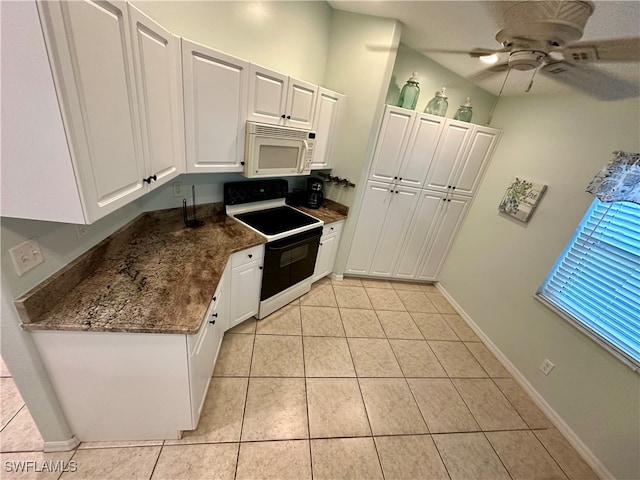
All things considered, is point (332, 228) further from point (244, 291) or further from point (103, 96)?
point (103, 96)

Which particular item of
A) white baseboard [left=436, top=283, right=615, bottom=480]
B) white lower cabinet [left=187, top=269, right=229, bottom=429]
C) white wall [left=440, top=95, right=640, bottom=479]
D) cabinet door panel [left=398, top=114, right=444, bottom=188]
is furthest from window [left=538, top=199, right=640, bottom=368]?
white lower cabinet [left=187, top=269, right=229, bottom=429]

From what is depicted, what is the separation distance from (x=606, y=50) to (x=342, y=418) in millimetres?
2670

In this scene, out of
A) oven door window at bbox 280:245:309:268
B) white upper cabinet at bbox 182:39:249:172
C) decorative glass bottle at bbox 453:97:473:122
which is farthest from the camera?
decorative glass bottle at bbox 453:97:473:122

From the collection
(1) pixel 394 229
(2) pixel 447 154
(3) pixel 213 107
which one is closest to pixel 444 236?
(1) pixel 394 229

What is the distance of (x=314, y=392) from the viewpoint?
1.76m

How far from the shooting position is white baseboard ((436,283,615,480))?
5.28ft

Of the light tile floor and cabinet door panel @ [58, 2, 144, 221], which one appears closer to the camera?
cabinet door panel @ [58, 2, 144, 221]

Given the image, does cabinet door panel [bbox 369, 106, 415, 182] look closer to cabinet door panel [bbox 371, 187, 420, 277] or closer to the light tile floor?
cabinet door panel [bbox 371, 187, 420, 277]

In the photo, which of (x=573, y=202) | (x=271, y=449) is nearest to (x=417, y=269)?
(x=573, y=202)

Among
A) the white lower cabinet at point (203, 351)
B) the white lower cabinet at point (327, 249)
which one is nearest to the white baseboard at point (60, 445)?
the white lower cabinet at point (203, 351)

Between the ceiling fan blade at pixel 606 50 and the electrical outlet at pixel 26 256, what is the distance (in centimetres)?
260

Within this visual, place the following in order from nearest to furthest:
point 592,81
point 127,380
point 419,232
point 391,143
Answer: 1. point 127,380
2. point 592,81
3. point 391,143
4. point 419,232

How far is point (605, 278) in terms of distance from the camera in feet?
5.65

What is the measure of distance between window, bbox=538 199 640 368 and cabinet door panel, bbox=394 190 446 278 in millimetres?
1209
